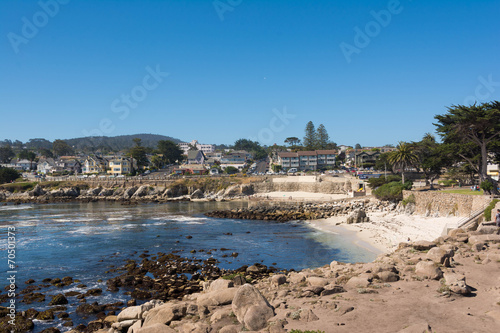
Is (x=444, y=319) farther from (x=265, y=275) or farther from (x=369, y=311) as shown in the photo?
(x=265, y=275)

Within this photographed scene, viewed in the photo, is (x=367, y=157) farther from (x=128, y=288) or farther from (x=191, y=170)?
(x=128, y=288)

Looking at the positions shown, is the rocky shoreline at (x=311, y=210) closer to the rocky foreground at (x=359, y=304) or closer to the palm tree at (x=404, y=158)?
the palm tree at (x=404, y=158)

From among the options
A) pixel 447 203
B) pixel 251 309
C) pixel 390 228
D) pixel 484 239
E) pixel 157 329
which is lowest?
pixel 390 228

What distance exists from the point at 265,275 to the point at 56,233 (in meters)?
28.4

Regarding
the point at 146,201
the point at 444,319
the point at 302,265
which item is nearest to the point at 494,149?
the point at 302,265

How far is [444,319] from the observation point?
10.6m

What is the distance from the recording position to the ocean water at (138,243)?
25.3m

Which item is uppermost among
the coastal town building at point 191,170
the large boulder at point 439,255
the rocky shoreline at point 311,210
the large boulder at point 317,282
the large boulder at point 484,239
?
the coastal town building at point 191,170

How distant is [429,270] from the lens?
14547mm

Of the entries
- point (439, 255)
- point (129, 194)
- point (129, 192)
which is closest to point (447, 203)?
point (439, 255)

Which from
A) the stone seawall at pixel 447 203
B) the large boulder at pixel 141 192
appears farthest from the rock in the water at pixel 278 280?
the large boulder at pixel 141 192

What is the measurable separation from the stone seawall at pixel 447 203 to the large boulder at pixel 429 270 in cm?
1762

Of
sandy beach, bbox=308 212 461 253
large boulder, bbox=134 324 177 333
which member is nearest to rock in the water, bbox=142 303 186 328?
large boulder, bbox=134 324 177 333

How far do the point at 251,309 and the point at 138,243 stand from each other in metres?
24.9
